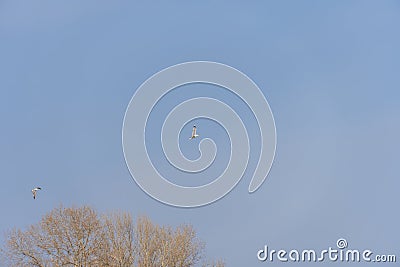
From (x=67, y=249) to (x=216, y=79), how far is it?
42.0ft

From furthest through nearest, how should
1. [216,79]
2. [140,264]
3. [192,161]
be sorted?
[140,264], [216,79], [192,161]

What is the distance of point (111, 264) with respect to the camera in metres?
37.6

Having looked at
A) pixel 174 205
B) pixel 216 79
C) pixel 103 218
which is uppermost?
pixel 216 79

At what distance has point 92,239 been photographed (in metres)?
38.4

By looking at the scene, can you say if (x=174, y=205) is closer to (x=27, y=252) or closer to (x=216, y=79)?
(x=216, y=79)

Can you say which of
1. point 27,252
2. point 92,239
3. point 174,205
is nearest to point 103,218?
point 92,239

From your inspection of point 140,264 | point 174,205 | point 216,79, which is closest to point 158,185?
point 174,205

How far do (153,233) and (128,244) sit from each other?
1.47m

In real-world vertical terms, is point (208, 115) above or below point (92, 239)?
above

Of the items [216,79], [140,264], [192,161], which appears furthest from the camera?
[140,264]

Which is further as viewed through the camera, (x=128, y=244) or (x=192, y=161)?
(x=128, y=244)

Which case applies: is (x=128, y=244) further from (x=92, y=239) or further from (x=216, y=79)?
(x=216, y=79)

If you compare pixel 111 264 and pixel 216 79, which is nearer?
pixel 216 79

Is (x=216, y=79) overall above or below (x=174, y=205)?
above
